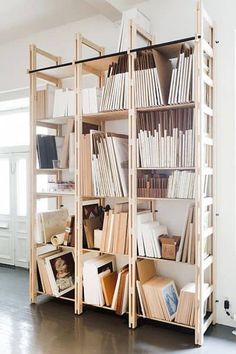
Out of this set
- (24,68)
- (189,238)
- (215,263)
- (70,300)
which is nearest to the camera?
(189,238)

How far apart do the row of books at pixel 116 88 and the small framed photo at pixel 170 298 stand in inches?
63.7

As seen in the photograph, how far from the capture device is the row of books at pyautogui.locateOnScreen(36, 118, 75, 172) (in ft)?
11.2

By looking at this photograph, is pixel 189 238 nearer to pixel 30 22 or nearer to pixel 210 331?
pixel 210 331

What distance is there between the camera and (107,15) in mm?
3424

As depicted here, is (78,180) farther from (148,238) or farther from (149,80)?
(149,80)

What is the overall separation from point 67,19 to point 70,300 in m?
3.05

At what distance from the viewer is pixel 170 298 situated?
9.62 feet

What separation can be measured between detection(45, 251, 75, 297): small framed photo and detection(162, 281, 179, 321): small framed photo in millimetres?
1088

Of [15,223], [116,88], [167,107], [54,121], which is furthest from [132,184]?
[15,223]

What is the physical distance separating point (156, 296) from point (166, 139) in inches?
52.1

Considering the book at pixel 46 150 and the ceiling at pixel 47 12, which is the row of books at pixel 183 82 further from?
the book at pixel 46 150

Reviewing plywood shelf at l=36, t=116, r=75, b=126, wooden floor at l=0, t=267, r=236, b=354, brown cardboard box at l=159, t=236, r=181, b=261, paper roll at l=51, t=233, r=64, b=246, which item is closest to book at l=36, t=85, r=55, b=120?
plywood shelf at l=36, t=116, r=75, b=126

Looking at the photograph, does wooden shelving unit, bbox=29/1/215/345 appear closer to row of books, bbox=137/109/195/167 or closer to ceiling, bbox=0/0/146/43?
row of books, bbox=137/109/195/167

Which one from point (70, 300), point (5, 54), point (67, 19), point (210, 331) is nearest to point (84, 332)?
point (70, 300)
